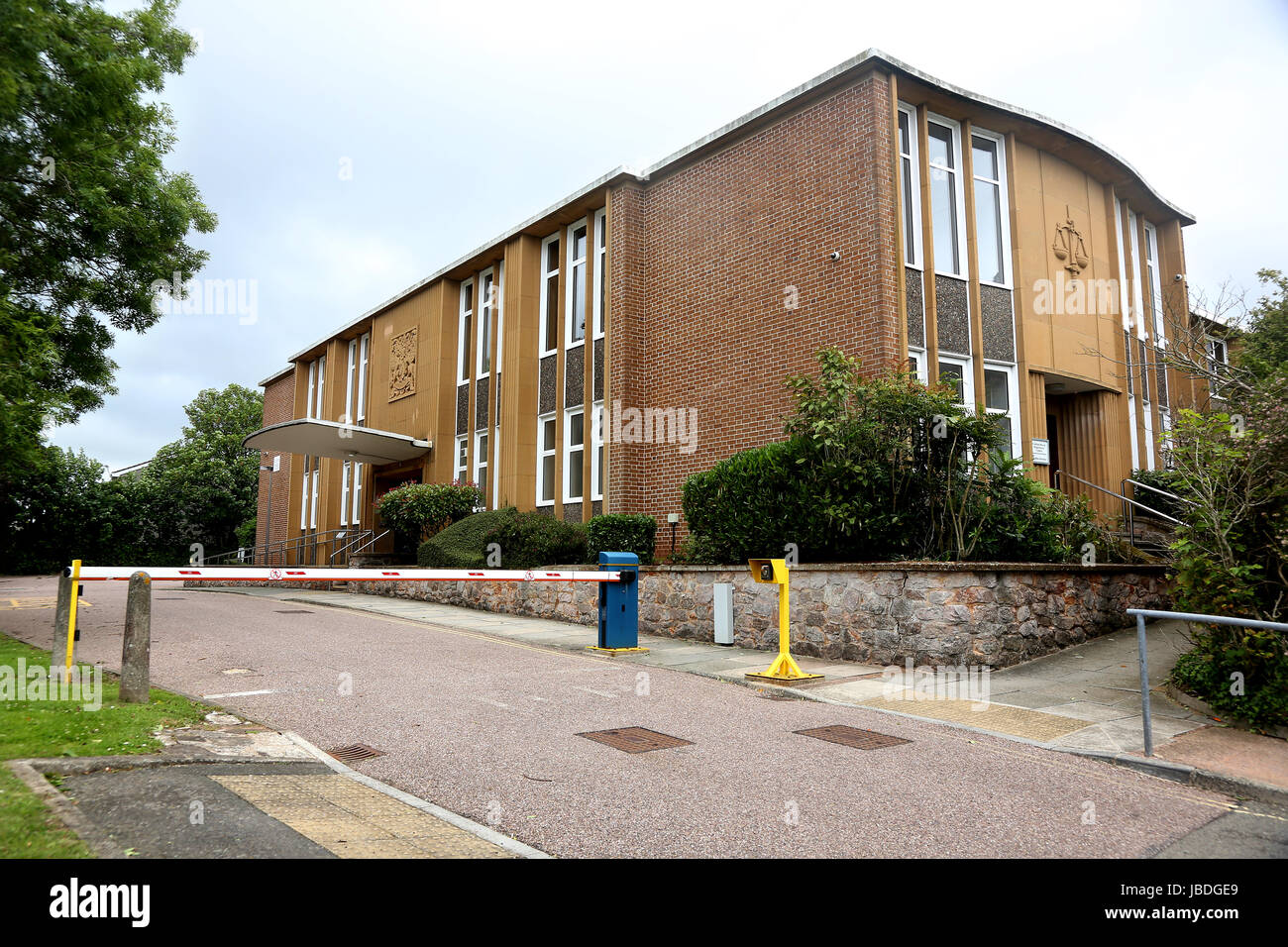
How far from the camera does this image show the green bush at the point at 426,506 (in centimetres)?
2084

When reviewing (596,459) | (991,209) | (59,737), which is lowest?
(59,737)

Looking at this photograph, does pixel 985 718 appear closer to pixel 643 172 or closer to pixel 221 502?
pixel 643 172

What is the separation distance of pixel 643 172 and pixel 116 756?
15896 millimetres

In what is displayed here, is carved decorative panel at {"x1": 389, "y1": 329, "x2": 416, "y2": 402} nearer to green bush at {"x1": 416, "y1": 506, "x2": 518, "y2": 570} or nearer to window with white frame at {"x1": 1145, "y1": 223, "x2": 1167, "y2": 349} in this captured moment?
green bush at {"x1": 416, "y1": 506, "x2": 518, "y2": 570}

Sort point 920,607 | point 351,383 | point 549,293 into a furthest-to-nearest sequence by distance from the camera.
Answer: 1. point 351,383
2. point 549,293
3. point 920,607

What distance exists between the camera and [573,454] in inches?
767

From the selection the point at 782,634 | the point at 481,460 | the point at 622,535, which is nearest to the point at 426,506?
the point at 481,460

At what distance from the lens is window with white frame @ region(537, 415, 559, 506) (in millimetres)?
20109

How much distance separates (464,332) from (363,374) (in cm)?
712

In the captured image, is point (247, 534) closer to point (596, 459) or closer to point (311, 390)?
point (311, 390)

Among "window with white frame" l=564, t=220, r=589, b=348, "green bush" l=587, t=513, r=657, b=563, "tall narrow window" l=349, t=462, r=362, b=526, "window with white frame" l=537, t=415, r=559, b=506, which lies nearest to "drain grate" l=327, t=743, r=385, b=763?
"green bush" l=587, t=513, r=657, b=563

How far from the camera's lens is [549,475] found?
66.4ft

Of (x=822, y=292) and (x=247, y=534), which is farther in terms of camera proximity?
(x=247, y=534)
